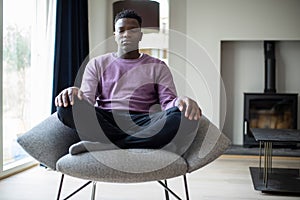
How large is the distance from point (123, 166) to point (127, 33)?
0.87 meters

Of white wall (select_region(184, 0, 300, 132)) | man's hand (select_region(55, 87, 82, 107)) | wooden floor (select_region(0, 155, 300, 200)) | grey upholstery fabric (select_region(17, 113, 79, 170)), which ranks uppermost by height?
white wall (select_region(184, 0, 300, 132))

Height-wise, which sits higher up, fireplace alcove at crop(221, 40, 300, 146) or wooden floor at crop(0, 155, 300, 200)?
fireplace alcove at crop(221, 40, 300, 146)

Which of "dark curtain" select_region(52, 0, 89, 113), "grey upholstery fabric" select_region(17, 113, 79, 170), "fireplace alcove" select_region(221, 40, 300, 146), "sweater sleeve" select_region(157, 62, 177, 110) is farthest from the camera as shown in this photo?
"fireplace alcove" select_region(221, 40, 300, 146)

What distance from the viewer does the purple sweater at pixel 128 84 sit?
2.12 m

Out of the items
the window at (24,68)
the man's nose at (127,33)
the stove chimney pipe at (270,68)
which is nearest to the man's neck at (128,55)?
the man's nose at (127,33)

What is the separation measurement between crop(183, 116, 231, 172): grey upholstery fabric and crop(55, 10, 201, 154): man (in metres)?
0.05

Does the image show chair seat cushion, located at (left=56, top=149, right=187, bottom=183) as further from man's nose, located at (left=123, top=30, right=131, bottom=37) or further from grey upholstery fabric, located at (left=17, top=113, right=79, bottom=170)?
man's nose, located at (left=123, top=30, right=131, bottom=37)

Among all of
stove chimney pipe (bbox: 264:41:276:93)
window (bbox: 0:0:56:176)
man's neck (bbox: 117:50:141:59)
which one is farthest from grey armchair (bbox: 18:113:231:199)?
stove chimney pipe (bbox: 264:41:276:93)

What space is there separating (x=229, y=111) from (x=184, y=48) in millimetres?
1001

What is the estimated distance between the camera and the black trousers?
1682mm

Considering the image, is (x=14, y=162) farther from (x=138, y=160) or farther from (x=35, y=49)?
(x=138, y=160)

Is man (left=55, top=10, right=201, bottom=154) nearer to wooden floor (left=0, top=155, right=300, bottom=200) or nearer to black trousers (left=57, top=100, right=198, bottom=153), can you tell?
black trousers (left=57, top=100, right=198, bottom=153)

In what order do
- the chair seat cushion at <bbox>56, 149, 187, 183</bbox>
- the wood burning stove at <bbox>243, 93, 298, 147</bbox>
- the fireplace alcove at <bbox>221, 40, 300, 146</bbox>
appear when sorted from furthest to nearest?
1. the fireplace alcove at <bbox>221, 40, 300, 146</bbox>
2. the wood burning stove at <bbox>243, 93, 298, 147</bbox>
3. the chair seat cushion at <bbox>56, 149, 187, 183</bbox>

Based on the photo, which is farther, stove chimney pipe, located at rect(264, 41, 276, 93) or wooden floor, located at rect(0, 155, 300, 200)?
stove chimney pipe, located at rect(264, 41, 276, 93)
